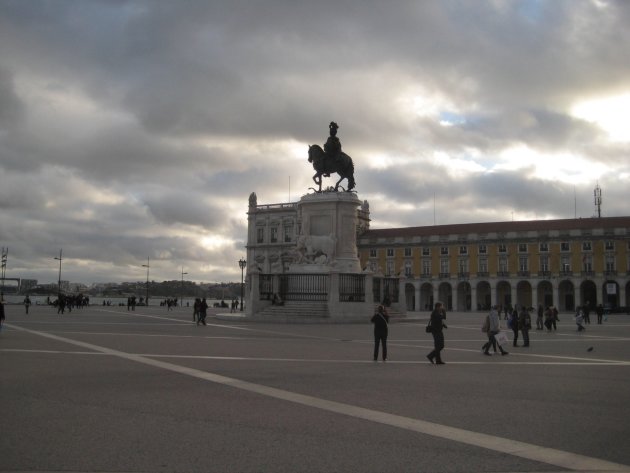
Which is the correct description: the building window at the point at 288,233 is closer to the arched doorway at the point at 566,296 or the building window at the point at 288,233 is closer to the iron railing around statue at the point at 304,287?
the arched doorway at the point at 566,296

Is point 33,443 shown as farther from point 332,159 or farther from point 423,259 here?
point 423,259

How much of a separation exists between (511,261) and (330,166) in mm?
60167

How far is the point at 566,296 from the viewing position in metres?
84.8

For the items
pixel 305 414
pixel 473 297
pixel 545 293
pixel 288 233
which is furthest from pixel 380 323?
pixel 288 233

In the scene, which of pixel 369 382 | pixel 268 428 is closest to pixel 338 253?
pixel 369 382

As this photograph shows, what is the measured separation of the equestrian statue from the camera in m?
32.0

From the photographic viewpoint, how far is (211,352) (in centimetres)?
1389

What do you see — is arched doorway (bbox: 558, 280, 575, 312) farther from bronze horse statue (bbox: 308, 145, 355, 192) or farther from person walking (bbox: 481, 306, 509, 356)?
person walking (bbox: 481, 306, 509, 356)

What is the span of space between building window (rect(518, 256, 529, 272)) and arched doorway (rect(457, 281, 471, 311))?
7834 millimetres

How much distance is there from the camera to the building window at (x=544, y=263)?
3287 inches

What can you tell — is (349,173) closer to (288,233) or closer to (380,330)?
(380,330)

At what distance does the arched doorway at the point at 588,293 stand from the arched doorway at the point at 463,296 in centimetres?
1516

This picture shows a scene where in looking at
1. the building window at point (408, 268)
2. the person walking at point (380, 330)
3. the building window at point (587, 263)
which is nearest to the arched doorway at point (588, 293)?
the building window at point (587, 263)

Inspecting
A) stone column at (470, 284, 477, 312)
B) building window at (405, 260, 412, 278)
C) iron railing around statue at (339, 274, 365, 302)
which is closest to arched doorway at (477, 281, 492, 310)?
stone column at (470, 284, 477, 312)
